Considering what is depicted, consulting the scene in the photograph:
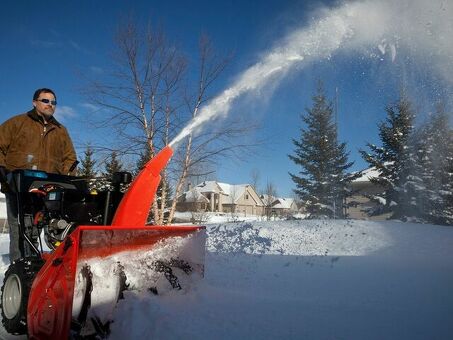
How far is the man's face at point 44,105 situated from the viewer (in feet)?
15.1

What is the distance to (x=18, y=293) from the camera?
3.29 metres

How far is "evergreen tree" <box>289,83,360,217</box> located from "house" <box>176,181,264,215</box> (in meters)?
34.6

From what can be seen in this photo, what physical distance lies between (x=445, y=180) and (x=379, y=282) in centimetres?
2029

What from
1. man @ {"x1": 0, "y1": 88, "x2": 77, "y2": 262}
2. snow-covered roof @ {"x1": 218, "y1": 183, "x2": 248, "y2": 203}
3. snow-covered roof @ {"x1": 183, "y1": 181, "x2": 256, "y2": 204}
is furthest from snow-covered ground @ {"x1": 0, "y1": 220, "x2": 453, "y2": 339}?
snow-covered roof @ {"x1": 218, "y1": 183, "x2": 248, "y2": 203}

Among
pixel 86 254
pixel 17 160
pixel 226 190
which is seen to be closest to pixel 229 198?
pixel 226 190

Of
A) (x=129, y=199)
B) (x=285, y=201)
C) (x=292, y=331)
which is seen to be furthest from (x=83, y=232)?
(x=285, y=201)

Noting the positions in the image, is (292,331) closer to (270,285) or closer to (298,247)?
(270,285)

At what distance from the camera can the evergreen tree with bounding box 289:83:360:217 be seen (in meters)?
24.7

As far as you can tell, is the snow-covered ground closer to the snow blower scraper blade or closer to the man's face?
the snow blower scraper blade

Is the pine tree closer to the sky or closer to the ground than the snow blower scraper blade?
closer to the sky

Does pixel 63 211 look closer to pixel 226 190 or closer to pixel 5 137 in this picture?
pixel 5 137

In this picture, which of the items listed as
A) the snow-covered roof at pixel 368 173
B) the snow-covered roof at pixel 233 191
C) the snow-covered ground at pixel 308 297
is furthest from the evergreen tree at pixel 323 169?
the snow-covered roof at pixel 233 191

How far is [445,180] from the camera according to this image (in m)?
21.7

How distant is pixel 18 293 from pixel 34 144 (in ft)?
6.73
